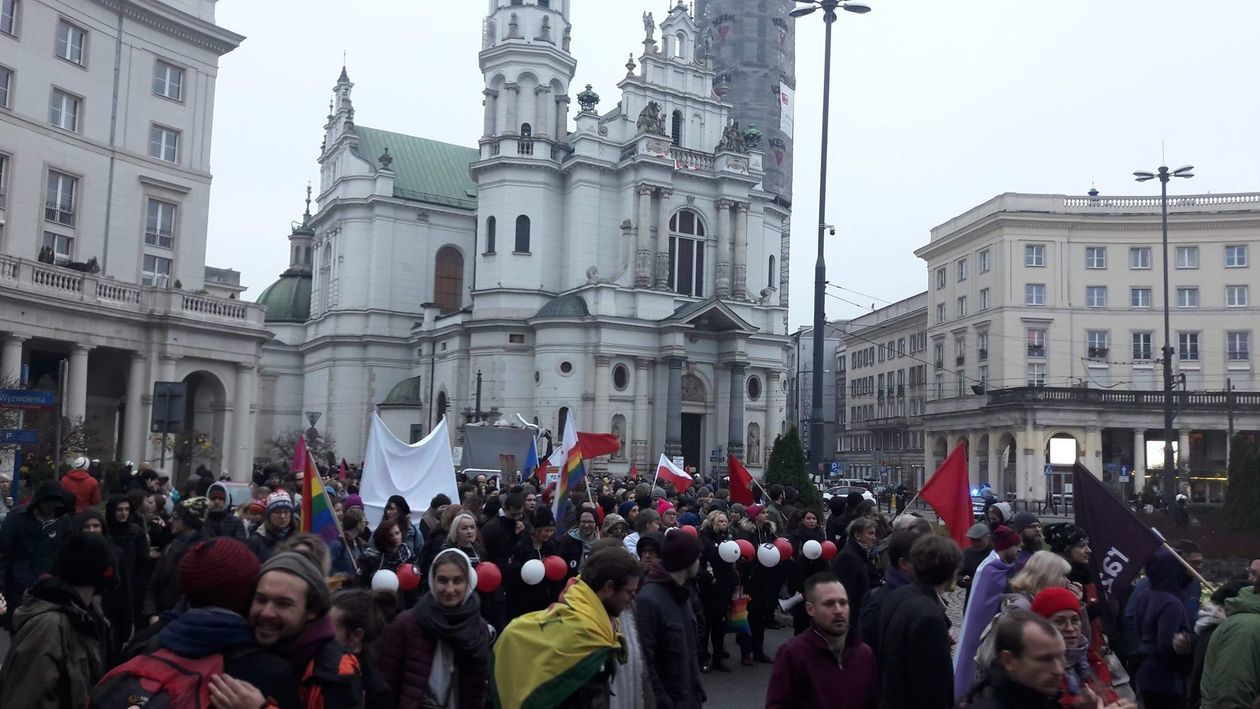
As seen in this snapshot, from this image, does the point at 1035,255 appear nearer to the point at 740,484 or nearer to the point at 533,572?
the point at 740,484

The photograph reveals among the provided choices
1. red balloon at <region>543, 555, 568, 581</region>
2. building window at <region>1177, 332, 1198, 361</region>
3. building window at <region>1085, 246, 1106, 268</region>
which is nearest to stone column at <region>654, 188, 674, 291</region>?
building window at <region>1085, 246, 1106, 268</region>

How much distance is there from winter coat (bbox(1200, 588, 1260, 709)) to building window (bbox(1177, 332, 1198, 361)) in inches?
2344

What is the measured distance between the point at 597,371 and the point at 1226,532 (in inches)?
1287

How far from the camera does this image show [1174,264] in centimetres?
5950

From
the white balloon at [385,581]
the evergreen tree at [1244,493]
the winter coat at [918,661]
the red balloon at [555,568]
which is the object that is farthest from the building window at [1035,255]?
the winter coat at [918,661]

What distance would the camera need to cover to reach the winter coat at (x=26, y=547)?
31.3ft

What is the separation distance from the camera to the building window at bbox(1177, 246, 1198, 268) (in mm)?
59250

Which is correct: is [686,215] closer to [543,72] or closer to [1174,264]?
[543,72]

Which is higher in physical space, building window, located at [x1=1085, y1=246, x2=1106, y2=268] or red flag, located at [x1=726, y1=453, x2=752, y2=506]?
building window, located at [x1=1085, y1=246, x2=1106, y2=268]

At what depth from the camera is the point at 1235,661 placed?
6.16m

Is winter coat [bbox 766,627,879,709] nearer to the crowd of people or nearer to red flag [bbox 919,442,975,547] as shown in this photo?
the crowd of people

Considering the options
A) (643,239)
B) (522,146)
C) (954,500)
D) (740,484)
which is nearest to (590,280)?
(643,239)

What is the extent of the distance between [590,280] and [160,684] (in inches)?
2064

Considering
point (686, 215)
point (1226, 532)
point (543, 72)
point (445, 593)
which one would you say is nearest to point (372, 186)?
point (543, 72)
